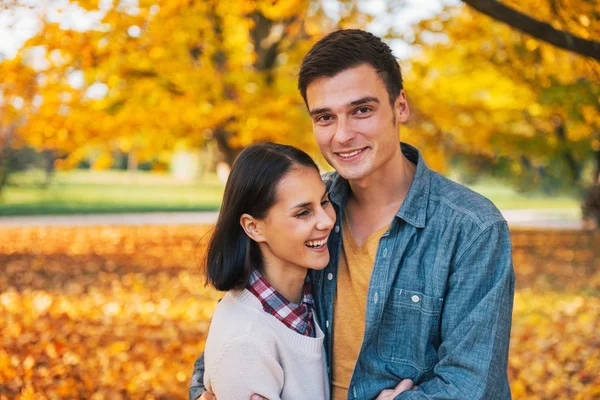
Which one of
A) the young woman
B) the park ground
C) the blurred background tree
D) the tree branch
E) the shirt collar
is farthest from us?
the blurred background tree

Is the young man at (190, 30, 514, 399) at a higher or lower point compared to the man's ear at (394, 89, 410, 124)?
lower

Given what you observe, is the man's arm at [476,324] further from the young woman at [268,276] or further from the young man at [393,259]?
the young woman at [268,276]

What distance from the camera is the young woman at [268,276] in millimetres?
2241

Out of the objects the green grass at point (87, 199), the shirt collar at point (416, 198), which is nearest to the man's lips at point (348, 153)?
the shirt collar at point (416, 198)

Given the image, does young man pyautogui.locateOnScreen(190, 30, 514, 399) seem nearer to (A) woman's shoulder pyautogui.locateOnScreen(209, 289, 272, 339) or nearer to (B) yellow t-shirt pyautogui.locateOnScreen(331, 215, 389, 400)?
(B) yellow t-shirt pyautogui.locateOnScreen(331, 215, 389, 400)

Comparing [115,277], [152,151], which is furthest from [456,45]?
[115,277]

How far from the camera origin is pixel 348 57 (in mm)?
2494

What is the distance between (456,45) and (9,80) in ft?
21.0

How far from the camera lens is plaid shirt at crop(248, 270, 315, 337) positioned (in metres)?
2.43

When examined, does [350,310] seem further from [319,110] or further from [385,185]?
[319,110]

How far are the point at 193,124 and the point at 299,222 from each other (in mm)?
6282

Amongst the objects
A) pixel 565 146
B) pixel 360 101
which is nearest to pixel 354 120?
pixel 360 101

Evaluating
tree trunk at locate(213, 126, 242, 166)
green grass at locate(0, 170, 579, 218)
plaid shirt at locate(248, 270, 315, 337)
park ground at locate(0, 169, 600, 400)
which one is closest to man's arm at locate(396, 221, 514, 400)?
plaid shirt at locate(248, 270, 315, 337)

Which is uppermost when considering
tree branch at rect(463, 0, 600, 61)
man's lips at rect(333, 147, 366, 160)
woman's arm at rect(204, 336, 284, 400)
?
tree branch at rect(463, 0, 600, 61)
